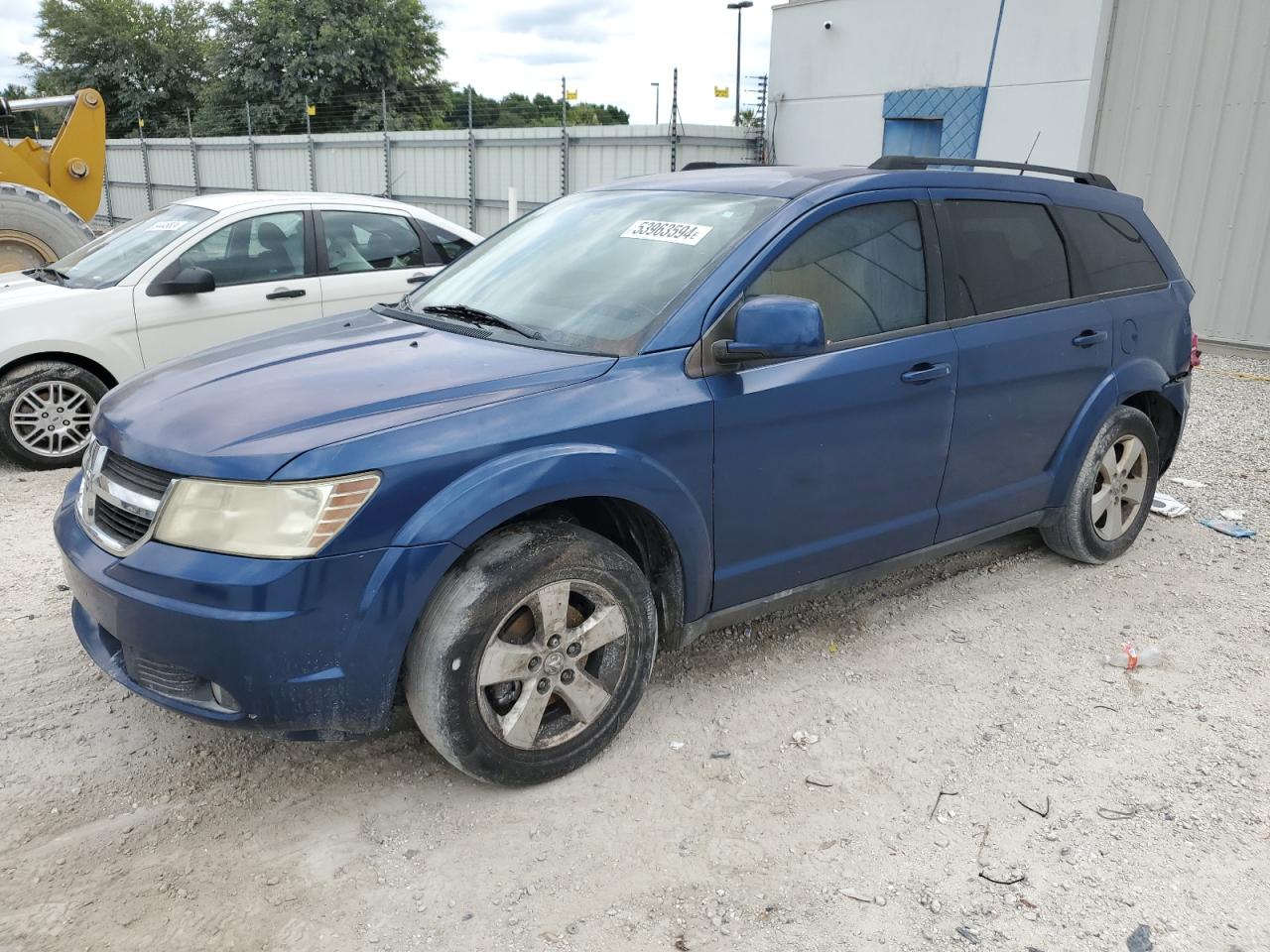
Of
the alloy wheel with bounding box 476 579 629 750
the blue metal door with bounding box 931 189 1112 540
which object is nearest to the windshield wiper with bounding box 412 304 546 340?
the alloy wheel with bounding box 476 579 629 750

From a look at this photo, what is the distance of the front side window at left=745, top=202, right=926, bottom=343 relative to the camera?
3.35 metres

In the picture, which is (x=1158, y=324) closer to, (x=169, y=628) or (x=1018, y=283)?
(x=1018, y=283)

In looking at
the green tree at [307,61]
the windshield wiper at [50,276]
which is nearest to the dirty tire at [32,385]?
the windshield wiper at [50,276]

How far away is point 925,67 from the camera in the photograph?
547 inches

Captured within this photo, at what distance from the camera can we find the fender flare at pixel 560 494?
102 inches

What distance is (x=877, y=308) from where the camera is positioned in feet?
11.7

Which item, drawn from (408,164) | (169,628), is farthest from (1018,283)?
(408,164)

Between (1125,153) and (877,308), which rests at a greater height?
(1125,153)

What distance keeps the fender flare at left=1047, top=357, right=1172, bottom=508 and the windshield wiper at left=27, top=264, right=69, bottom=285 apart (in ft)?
19.5

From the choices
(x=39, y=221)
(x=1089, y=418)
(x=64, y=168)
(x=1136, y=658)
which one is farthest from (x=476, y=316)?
(x=64, y=168)

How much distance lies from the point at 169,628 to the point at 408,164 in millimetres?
19466

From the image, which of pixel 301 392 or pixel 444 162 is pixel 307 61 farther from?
pixel 301 392

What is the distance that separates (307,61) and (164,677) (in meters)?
44.5

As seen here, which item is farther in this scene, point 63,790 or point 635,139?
point 635,139
